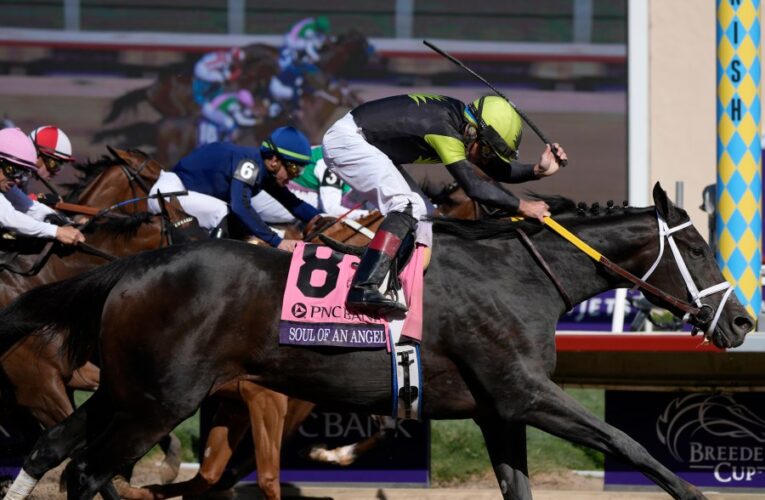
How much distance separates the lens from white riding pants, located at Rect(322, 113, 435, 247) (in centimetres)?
519

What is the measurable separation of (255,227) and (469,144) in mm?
1714

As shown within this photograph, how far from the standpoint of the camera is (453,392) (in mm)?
5129

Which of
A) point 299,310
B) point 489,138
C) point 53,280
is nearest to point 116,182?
point 53,280

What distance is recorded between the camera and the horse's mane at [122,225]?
23.0 ft

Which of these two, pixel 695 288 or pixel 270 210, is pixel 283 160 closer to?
pixel 270 210

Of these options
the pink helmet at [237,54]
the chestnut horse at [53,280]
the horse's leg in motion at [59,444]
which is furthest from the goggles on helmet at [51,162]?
the pink helmet at [237,54]

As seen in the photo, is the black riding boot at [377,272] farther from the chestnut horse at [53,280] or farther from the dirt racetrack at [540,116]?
the dirt racetrack at [540,116]

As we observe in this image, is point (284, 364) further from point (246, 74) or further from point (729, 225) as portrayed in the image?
point (246, 74)

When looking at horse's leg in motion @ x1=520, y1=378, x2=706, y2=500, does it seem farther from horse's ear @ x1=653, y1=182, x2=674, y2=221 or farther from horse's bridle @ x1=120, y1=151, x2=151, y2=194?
horse's bridle @ x1=120, y1=151, x2=151, y2=194

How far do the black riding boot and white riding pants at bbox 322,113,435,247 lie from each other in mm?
149

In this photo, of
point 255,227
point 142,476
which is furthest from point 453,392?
point 142,476

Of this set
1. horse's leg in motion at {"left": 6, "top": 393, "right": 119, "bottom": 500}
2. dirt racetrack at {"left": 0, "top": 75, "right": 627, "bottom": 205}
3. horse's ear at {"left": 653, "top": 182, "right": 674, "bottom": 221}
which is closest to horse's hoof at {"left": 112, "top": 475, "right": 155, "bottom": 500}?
horse's leg in motion at {"left": 6, "top": 393, "right": 119, "bottom": 500}

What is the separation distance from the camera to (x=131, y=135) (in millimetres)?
11664

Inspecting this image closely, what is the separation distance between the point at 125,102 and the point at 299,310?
7.16 m
